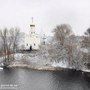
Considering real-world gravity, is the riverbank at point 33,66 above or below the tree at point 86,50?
below

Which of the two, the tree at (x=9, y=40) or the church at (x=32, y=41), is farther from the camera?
the church at (x=32, y=41)

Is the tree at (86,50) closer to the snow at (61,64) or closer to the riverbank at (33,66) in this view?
the snow at (61,64)

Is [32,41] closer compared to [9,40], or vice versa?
[9,40]

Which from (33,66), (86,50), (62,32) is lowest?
(33,66)

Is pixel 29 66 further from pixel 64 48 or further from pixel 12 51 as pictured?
pixel 12 51

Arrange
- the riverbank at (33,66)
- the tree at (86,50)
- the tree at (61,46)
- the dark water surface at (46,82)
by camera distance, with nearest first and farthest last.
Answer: the dark water surface at (46,82), the riverbank at (33,66), the tree at (86,50), the tree at (61,46)

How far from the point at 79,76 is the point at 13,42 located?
27775 mm

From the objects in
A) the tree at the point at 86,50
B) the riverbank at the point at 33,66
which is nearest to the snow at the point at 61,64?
the riverbank at the point at 33,66

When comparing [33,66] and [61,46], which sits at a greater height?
[61,46]

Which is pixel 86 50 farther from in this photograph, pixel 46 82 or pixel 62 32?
pixel 46 82

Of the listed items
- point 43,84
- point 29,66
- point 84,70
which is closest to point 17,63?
point 29,66

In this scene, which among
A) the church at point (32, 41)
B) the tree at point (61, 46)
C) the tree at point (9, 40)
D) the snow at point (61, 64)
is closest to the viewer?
the snow at point (61, 64)

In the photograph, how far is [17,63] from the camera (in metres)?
Answer: 54.1

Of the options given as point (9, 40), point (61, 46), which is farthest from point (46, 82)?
point (9, 40)
